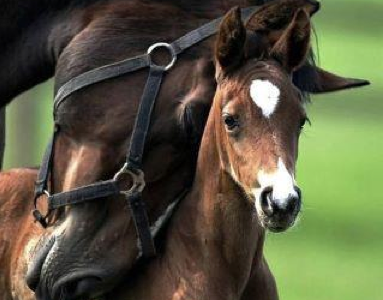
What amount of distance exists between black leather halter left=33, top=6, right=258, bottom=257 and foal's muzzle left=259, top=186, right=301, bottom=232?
1.82 ft

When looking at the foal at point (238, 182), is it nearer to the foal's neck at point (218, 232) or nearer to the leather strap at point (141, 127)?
the foal's neck at point (218, 232)

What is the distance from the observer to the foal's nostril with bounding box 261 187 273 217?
12.3 feet

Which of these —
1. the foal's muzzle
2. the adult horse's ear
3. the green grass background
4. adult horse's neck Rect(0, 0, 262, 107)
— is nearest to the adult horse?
the foal's muzzle

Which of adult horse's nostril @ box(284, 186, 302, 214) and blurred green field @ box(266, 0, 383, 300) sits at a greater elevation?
adult horse's nostril @ box(284, 186, 302, 214)

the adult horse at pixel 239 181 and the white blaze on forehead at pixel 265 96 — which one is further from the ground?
the white blaze on forehead at pixel 265 96

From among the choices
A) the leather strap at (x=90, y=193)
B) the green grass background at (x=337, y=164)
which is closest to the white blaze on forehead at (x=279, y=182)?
the leather strap at (x=90, y=193)

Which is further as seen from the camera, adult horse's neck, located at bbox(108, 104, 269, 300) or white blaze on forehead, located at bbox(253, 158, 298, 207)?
adult horse's neck, located at bbox(108, 104, 269, 300)

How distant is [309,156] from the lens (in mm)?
8773

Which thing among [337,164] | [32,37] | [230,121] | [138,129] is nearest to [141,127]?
[138,129]

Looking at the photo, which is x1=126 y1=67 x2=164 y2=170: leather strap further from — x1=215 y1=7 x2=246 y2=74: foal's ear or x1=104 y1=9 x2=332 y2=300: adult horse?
x1=215 y1=7 x2=246 y2=74: foal's ear

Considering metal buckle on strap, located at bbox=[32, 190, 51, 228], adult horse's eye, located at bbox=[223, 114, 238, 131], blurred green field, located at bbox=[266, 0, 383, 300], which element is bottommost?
blurred green field, located at bbox=[266, 0, 383, 300]

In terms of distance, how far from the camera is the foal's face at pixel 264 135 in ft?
12.4

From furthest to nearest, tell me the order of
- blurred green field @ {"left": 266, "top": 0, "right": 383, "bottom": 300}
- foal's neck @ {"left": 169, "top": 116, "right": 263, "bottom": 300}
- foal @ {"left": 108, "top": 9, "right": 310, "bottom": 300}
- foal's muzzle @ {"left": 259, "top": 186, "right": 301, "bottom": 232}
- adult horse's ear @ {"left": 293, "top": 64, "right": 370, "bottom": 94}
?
blurred green field @ {"left": 266, "top": 0, "right": 383, "bottom": 300} < adult horse's ear @ {"left": 293, "top": 64, "right": 370, "bottom": 94} < foal's neck @ {"left": 169, "top": 116, "right": 263, "bottom": 300} < foal @ {"left": 108, "top": 9, "right": 310, "bottom": 300} < foal's muzzle @ {"left": 259, "top": 186, "right": 301, "bottom": 232}

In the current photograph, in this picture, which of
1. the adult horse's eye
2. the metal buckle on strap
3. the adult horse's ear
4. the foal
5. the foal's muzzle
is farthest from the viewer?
the metal buckle on strap
